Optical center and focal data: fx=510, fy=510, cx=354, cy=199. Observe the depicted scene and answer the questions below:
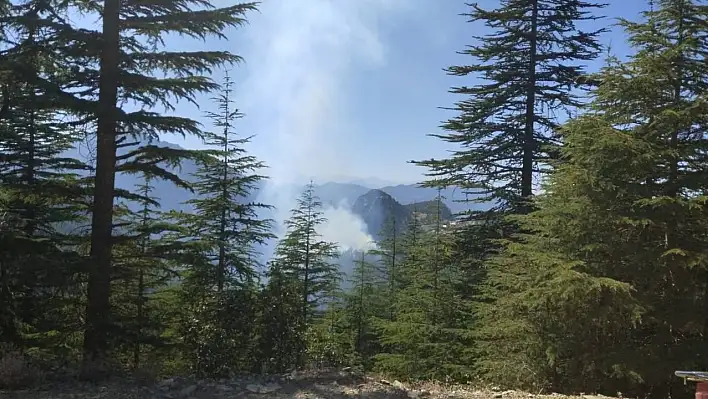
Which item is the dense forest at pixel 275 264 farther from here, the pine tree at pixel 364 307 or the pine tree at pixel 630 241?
the pine tree at pixel 364 307

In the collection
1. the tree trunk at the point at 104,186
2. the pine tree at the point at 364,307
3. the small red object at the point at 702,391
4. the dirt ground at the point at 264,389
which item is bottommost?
the pine tree at the point at 364,307

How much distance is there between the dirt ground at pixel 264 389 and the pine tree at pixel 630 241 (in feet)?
12.2

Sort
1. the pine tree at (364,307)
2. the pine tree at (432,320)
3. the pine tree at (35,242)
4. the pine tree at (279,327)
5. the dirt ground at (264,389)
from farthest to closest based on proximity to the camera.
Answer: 1. the pine tree at (364,307)
2. the pine tree at (432,320)
3. the pine tree at (279,327)
4. the pine tree at (35,242)
5. the dirt ground at (264,389)

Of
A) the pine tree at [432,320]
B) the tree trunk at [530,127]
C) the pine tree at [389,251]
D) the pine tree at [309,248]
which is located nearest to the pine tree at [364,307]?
the pine tree at [389,251]

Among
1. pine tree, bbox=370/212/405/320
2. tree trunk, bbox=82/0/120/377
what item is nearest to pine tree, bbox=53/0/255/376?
tree trunk, bbox=82/0/120/377

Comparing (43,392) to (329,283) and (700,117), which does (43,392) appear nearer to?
(700,117)

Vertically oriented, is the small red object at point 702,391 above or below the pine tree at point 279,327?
above

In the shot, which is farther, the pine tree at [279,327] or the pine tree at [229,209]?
the pine tree at [229,209]

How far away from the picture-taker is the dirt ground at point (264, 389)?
6.49m

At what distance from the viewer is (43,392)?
21.6ft

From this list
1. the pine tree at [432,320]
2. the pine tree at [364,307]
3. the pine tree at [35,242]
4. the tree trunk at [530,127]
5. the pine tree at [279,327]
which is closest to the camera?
the pine tree at [35,242]

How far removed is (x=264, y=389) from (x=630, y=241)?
839 centimetres

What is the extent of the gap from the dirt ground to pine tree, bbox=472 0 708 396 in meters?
3.71

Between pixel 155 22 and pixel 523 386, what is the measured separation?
34.1 feet
